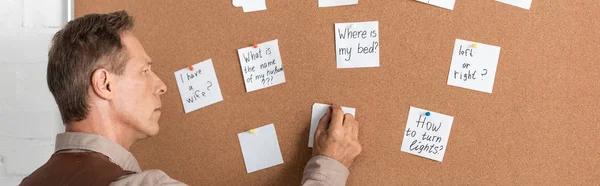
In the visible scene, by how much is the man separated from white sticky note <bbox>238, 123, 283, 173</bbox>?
147 millimetres

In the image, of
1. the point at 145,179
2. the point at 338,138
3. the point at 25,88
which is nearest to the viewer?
the point at 145,179

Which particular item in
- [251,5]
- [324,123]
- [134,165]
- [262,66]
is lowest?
[134,165]

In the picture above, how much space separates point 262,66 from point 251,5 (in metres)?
0.15

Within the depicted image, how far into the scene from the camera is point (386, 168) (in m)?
1.28

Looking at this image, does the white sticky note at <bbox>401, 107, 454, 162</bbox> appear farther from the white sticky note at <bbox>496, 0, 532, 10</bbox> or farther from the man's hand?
the white sticky note at <bbox>496, 0, 532, 10</bbox>

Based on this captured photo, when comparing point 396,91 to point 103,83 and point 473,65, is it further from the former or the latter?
point 103,83

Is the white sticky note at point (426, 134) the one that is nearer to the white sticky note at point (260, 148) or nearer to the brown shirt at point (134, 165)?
the brown shirt at point (134, 165)

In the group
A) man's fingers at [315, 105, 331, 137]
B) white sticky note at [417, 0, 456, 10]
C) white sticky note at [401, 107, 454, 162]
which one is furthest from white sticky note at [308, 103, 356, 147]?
white sticky note at [417, 0, 456, 10]

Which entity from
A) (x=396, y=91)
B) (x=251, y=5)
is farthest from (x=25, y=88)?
(x=396, y=91)

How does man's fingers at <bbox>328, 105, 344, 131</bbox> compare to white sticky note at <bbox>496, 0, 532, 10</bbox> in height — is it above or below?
below

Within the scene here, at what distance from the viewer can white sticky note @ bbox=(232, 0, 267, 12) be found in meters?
1.36

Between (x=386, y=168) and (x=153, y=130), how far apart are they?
504 millimetres

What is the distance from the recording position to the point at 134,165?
1189 millimetres

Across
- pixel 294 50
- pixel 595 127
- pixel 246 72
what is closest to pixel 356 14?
pixel 294 50
